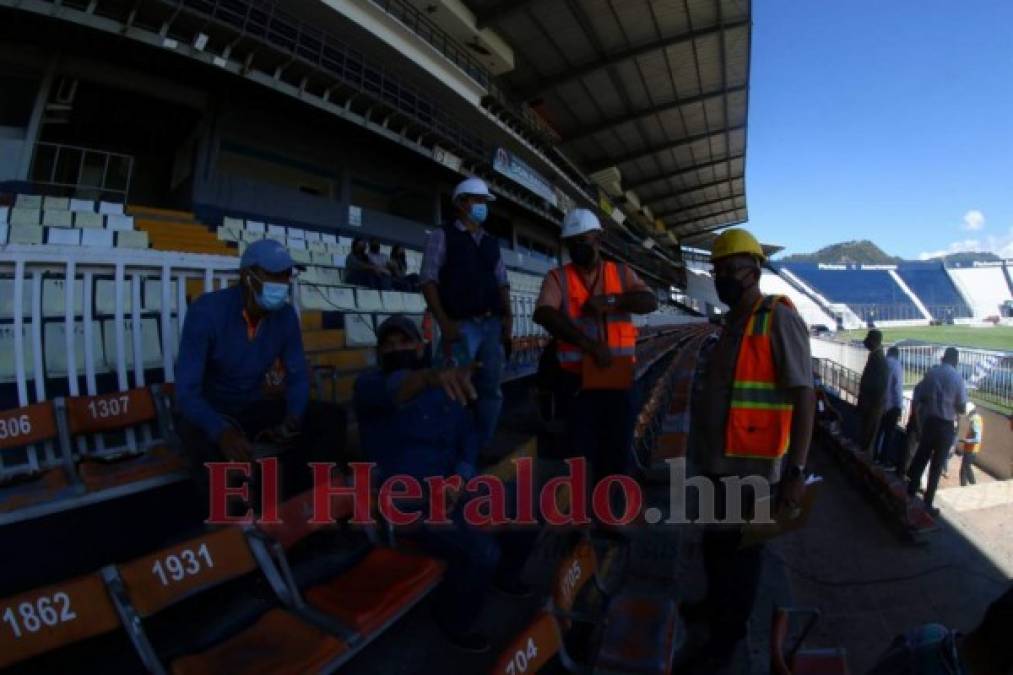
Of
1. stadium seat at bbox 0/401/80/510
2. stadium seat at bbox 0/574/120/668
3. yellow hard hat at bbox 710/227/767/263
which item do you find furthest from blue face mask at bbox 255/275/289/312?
yellow hard hat at bbox 710/227/767/263

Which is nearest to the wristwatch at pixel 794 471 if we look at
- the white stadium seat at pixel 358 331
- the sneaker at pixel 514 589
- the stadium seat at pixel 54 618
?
the sneaker at pixel 514 589

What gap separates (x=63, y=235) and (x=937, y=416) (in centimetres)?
1281

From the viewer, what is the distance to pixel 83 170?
1149 cm

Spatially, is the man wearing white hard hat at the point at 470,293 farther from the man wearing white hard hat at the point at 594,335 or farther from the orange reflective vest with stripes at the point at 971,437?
the orange reflective vest with stripes at the point at 971,437

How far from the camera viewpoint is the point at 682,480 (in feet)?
9.73

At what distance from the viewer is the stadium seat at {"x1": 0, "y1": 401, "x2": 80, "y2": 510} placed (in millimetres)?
1990

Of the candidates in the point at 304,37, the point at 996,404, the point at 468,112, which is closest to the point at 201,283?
the point at 304,37

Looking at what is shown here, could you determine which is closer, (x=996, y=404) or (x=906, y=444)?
(x=906, y=444)

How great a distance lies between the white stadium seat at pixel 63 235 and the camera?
742 centimetres

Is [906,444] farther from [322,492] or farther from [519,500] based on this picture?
[322,492]

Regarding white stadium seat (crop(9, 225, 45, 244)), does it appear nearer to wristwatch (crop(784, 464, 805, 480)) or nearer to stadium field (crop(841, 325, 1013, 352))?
wristwatch (crop(784, 464, 805, 480))

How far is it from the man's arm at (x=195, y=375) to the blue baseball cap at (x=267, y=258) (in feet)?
0.97

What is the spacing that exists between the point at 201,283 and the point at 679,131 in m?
28.4

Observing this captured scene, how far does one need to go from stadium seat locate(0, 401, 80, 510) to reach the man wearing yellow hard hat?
250cm
